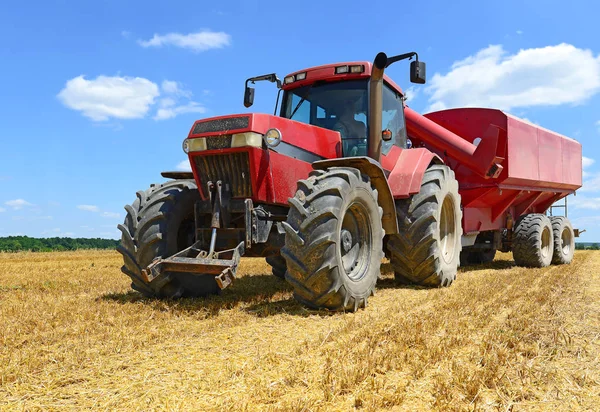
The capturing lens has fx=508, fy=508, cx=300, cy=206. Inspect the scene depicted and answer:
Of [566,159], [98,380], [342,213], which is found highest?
[566,159]

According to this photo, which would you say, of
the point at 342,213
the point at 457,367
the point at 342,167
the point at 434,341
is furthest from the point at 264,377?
the point at 342,167

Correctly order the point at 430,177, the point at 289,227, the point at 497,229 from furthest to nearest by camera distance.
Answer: the point at 497,229 < the point at 430,177 < the point at 289,227

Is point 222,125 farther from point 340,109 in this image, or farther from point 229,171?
point 340,109

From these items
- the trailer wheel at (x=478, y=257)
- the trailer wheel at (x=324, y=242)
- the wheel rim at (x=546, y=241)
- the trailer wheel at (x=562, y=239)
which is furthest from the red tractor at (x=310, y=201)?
the trailer wheel at (x=562, y=239)

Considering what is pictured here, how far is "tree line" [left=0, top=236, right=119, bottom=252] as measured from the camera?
2438cm

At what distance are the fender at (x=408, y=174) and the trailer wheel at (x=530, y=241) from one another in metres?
4.26

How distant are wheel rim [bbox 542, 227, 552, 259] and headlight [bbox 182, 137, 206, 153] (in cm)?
849

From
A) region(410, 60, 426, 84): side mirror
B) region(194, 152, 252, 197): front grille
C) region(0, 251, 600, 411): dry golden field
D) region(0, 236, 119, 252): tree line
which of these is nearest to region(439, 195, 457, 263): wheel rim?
region(0, 251, 600, 411): dry golden field

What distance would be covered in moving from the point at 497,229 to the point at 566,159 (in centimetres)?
317

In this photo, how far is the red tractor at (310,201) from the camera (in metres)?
4.93

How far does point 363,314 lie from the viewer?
4.94 meters

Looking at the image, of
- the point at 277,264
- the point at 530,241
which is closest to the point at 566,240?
the point at 530,241

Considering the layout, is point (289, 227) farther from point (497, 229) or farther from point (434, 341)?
point (497, 229)

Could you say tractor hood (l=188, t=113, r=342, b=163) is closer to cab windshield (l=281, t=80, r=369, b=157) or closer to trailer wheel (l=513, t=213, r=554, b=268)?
cab windshield (l=281, t=80, r=369, b=157)
